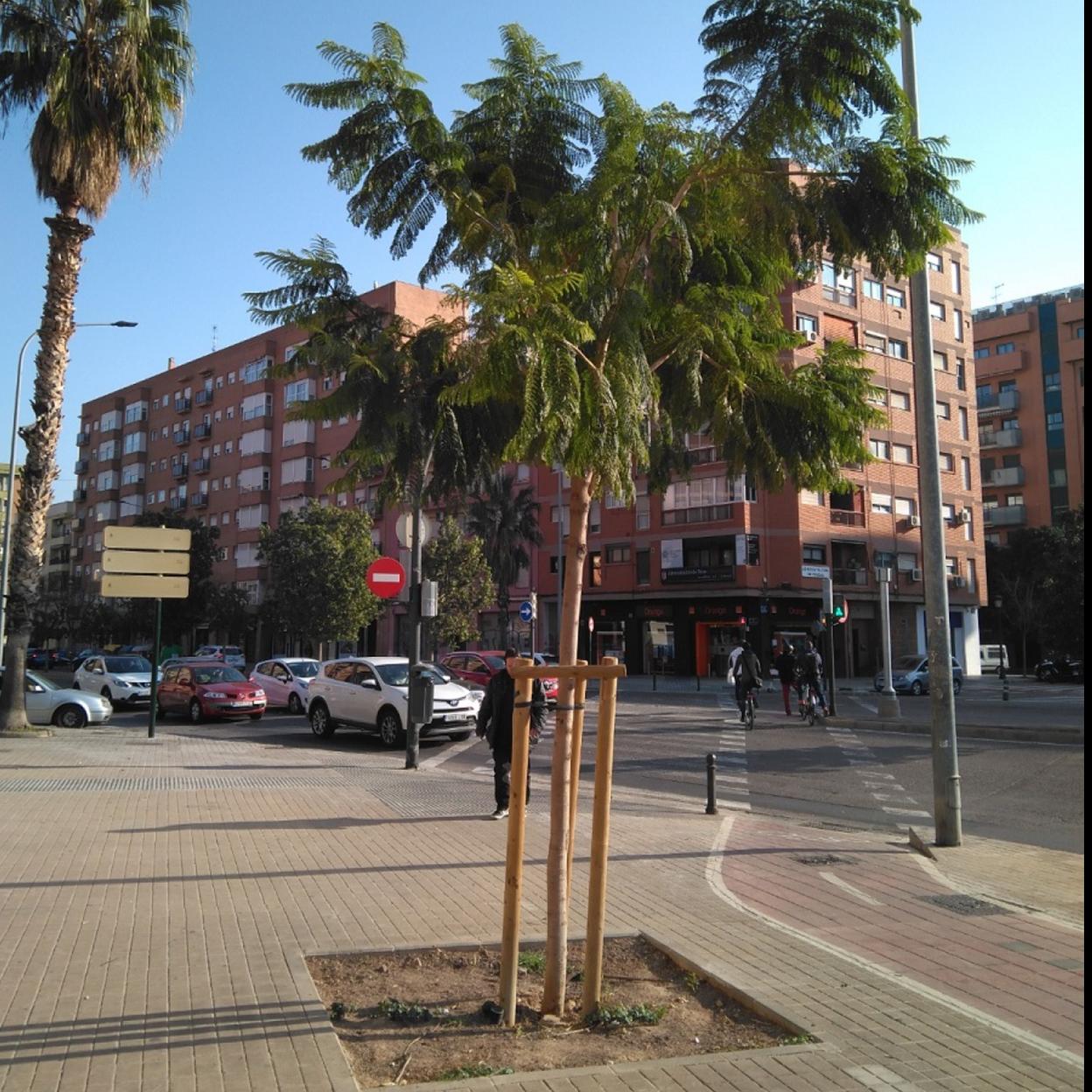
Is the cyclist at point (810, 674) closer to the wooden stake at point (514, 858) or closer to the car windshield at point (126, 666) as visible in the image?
the car windshield at point (126, 666)

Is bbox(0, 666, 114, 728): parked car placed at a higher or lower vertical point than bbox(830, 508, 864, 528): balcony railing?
lower

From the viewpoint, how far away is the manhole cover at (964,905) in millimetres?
6723

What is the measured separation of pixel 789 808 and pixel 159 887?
299 inches

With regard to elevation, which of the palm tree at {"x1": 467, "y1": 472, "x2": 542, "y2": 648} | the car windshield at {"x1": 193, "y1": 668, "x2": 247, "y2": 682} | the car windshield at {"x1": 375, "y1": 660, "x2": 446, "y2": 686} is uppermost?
the palm tree at {"x1": 467, "y1": 472, "x2": 542, "y2": 648}

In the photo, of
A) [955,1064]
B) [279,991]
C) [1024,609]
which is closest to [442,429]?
[279,991]

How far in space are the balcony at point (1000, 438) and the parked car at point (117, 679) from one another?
5861 cm

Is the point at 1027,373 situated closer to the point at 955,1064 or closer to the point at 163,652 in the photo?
the point at 163,652

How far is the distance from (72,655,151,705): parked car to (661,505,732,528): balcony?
2627cm

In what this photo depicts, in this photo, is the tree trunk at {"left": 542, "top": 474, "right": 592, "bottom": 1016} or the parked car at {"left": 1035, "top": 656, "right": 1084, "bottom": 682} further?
the parked car at {"left": 1035, "top": 656, "right": 1084, "bottom": 682}

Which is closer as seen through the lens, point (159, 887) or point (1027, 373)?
point (159, 887)

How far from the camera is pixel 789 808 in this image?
11984 mm

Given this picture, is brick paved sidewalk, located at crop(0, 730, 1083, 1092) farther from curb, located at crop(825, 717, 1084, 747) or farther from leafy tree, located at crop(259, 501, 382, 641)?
leafy tree, located at crop(259, 501, 382, 641)

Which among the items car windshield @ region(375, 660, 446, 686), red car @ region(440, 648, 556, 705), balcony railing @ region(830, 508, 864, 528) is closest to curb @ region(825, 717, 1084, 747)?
red car @ region(440, 648, 556, 705)

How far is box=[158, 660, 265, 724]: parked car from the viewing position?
79.1 ft
